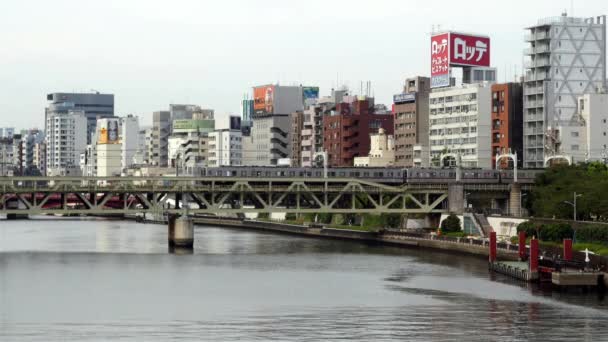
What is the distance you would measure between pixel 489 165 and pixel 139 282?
105m

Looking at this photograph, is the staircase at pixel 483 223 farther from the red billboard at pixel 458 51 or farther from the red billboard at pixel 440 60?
the red billboard at pixel 440 60

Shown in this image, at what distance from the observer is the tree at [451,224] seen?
127750mm

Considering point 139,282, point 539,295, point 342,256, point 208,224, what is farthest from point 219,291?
point 208,224

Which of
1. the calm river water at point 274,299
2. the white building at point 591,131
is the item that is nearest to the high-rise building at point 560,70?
the white building at point 591,131

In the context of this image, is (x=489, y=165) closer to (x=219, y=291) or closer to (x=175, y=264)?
(x=175, y=264)

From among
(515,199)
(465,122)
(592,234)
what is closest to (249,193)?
(515,199)

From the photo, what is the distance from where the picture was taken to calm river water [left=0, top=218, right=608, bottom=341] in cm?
6569

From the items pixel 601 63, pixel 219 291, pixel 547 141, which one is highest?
pixel 601 63

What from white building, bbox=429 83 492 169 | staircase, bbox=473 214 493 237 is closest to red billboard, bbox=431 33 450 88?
white building, bbox=429 83 492 169

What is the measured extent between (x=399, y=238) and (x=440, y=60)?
59.3 metres

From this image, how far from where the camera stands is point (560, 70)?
17638 centimetres

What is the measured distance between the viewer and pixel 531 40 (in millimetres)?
177875

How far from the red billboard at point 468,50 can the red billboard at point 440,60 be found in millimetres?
936

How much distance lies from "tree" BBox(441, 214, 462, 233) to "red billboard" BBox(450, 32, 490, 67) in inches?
2257
